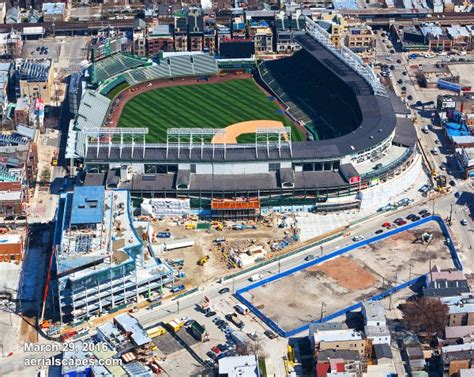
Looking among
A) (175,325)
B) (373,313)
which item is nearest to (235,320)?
(175,325)

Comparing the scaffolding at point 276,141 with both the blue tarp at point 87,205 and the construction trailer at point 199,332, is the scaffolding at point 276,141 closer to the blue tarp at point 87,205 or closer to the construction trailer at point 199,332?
the blue tarp at point 87,205

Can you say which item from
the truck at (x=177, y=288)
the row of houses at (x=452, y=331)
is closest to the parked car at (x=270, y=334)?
the truck at (x=177, y=288)

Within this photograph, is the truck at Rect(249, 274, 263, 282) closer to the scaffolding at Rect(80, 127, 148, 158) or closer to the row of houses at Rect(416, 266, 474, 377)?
the row of houses at Rect(416, 266, 474, 377)

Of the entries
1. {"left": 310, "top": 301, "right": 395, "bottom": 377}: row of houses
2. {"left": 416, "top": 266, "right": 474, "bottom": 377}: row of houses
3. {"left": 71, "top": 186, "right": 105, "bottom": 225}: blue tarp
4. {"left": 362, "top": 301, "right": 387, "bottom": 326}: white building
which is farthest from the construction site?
{"left": 416, "top": 266, "right": 474, "bottom": 377}: row of houses

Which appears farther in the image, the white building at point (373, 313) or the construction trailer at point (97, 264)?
the construction trailer at point (97, 264)

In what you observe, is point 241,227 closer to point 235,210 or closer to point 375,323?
point 235,210

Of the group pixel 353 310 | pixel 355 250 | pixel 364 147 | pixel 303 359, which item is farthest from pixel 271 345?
pixel 364 147
